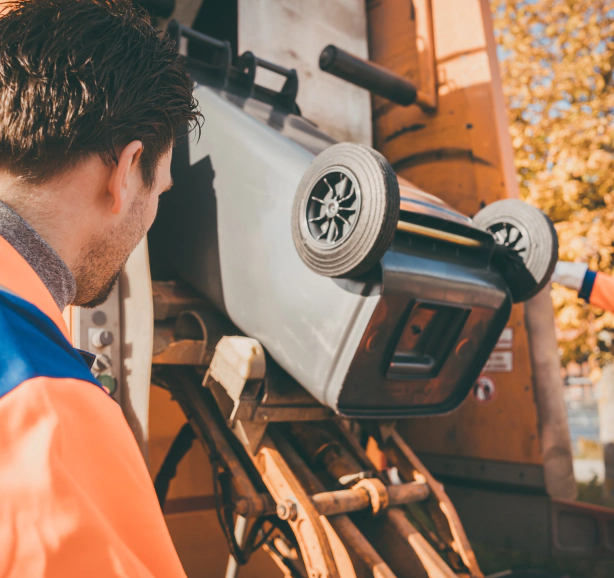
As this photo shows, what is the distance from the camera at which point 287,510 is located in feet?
6.75

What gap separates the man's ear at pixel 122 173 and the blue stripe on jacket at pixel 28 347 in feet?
1.02

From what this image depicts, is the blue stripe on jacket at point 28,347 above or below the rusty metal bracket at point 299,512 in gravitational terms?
above

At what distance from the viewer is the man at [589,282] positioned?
10.6 ft

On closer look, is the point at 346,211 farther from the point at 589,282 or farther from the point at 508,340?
the point at 508,340

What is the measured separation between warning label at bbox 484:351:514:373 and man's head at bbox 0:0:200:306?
3069 mm

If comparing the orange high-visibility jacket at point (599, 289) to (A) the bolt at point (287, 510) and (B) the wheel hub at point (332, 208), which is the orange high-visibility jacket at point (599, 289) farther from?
(A) the bolt at point (287, 510)

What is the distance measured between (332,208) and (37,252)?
1297 mm

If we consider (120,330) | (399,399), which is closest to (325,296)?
(399,399)

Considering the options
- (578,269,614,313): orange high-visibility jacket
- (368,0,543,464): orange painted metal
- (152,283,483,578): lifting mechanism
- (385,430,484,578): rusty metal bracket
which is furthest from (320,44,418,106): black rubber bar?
(385,430,484,578): rusty metal bracket

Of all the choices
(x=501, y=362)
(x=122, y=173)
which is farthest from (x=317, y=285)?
(x=501, y=362)

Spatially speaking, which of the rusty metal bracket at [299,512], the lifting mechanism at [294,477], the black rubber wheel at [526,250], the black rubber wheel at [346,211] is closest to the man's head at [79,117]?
the black rubber wheel at [346,211]

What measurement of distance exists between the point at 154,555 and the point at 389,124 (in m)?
4.23

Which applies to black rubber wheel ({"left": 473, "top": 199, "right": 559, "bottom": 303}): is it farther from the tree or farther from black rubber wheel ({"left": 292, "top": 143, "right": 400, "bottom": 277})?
the tree

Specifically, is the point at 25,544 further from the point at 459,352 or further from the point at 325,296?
the point at 459,352
